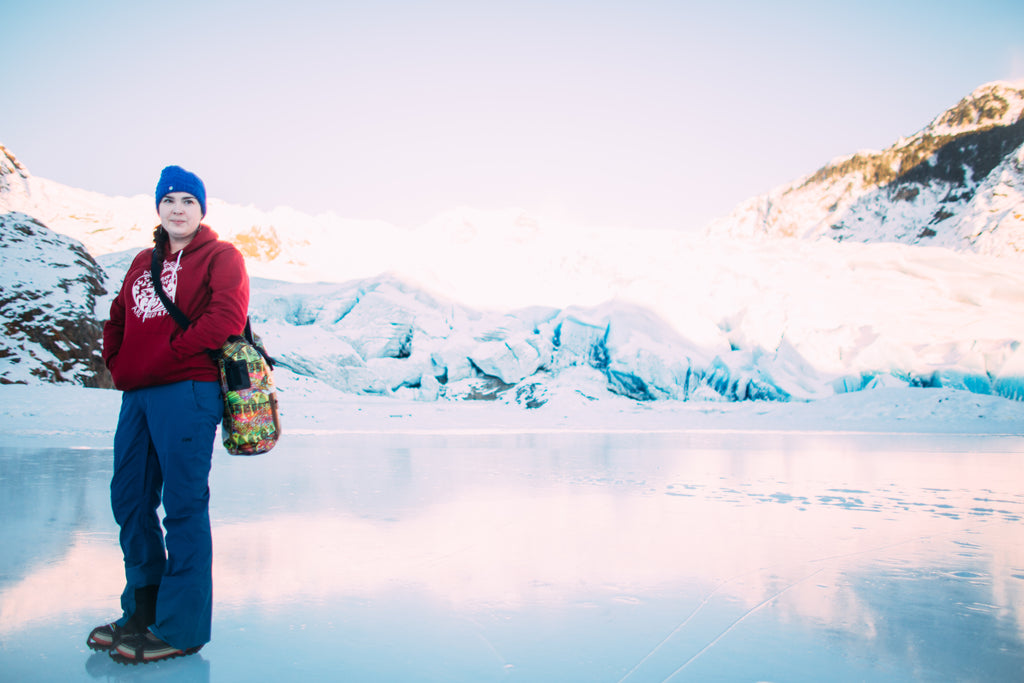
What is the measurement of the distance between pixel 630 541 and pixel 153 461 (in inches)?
65.9

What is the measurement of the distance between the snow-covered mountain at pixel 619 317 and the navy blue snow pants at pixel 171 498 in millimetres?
8621

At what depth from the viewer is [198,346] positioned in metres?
1.50

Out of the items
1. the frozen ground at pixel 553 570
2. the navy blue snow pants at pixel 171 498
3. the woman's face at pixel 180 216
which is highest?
the woman's face at pixel 180 216

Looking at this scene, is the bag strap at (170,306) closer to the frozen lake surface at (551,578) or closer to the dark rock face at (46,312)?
the frozen lake surface at (551,578)

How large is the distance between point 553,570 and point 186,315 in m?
1.33

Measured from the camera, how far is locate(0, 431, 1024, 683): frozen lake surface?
56.4 inches

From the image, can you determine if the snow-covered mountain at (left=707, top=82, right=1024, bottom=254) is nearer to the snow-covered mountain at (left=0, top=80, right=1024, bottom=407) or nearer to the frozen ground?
the snow-covered mountain at (left=0, top=80, right=1024, bottom=407)

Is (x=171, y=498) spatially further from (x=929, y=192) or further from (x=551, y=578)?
(x=929, y=192)

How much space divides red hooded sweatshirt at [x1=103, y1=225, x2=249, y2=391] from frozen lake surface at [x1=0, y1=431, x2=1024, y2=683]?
64 centimetres

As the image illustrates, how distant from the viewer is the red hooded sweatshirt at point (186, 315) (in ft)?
4.97

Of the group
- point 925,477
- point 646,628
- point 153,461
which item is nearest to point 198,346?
point 153,461

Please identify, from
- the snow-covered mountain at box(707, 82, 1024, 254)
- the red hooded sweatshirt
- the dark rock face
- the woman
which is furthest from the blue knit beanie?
the snow-covered mountain at box(707, 82, 1024, 254)

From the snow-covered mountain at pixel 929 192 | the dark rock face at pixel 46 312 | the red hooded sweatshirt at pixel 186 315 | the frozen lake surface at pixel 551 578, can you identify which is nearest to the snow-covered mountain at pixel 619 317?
the dark rock face at pixel 46 312

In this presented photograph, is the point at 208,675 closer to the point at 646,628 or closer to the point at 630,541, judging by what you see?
the point at 646,628
